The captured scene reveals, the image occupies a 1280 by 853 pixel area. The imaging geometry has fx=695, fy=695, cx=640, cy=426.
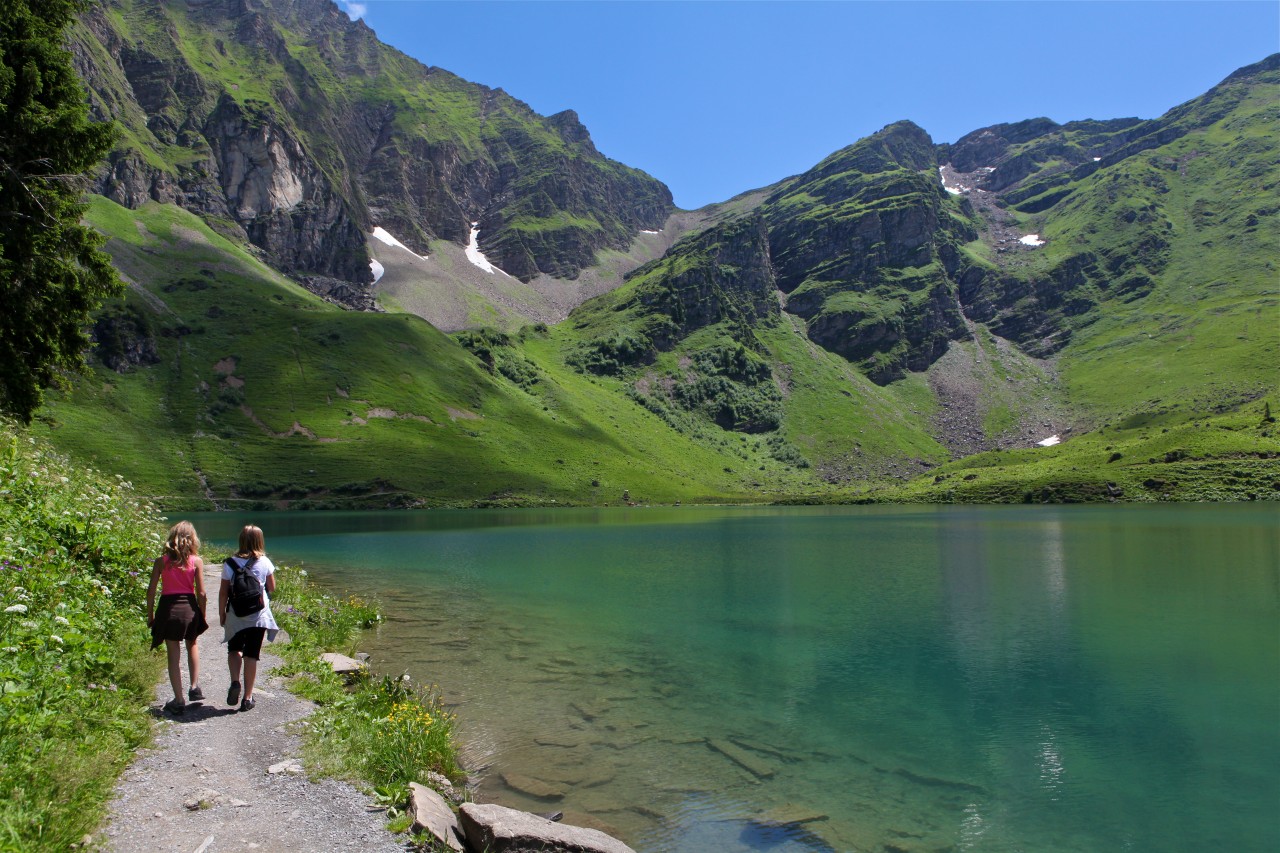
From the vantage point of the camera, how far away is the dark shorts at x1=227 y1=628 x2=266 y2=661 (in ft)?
48.6

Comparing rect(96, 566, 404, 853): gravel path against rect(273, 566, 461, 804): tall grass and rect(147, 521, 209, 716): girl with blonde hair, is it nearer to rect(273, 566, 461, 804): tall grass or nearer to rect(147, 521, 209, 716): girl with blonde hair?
rect(273, 566, 461, 804): tall grass

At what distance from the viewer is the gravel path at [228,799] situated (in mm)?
9367

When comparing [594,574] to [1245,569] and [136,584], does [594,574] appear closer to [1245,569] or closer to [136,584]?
[136,584]

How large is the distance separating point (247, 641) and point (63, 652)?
147 inches

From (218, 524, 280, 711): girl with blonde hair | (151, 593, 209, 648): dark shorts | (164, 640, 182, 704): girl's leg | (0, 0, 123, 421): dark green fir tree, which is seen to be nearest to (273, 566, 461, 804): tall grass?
(218, 524, 280, 711): girl with blonde hair

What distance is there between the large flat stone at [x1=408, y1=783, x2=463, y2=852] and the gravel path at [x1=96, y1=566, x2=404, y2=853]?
1.86ft

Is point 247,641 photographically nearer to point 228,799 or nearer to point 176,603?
point 176,603

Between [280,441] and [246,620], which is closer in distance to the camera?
[246,620]

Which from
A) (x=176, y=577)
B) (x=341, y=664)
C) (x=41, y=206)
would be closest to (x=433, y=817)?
(x=176, y=577)

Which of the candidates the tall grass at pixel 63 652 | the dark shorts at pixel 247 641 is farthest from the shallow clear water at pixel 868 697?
the tall grass at pixel 63 652

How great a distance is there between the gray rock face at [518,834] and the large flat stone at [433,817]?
25 cm

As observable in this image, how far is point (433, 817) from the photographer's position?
37.9 ft

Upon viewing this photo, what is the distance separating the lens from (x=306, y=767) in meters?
12.3

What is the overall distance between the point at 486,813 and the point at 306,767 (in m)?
3.34
